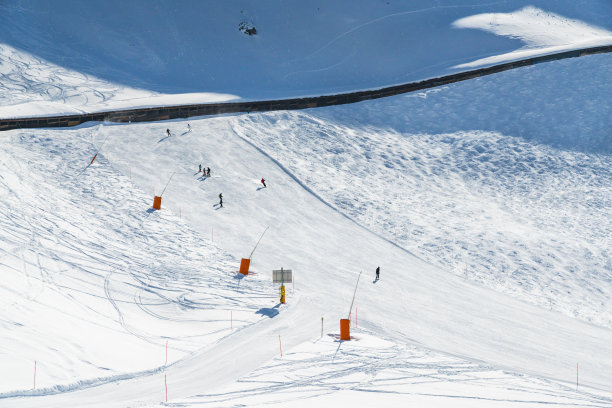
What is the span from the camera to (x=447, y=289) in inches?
1251

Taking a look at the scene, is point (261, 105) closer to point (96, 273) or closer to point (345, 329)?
point (96, 273)

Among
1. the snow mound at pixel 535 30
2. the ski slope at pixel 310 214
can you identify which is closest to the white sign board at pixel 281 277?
the ski slope at pixel 310 214

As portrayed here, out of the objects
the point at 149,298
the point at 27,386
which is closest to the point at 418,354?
the point at 149,298

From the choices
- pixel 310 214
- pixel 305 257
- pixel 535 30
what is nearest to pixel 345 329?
pixel 305 257

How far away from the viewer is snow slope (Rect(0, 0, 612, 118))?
54.3 meters

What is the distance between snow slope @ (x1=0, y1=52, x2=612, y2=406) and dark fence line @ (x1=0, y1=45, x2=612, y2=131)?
1.08m

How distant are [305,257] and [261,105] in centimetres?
2055

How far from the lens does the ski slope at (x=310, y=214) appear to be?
21.1 metres

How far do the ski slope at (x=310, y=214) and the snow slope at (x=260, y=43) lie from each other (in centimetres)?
26

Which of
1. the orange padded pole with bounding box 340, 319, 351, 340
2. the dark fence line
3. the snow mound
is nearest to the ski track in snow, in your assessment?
the orange padded pole with bounding box 340, 319, 351, 340

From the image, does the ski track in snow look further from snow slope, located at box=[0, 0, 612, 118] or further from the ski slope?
snow slope, located at box=[0, 0, 612, 118]

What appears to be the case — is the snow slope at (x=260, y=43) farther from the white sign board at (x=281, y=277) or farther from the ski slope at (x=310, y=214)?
the white sign board at (x=281, y=277)

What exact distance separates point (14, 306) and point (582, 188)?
37.0 metres

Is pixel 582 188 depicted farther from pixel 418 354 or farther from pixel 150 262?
pixel 150 262
